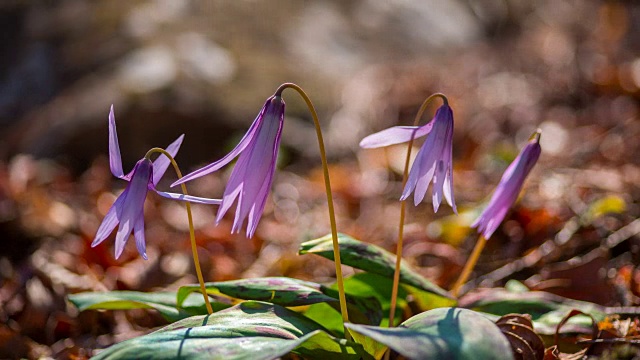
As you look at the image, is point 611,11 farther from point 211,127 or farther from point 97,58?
point 97,58

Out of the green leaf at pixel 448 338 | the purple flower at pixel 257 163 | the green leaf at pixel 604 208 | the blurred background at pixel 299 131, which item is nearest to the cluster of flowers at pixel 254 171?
the purple flower at pixel 257 163

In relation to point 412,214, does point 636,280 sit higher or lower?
higher

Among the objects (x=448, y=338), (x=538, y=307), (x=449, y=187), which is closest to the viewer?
(x=448, y=338)

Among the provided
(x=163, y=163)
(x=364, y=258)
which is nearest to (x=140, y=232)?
(x=163, y=163)

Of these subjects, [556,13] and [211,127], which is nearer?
[211,127]

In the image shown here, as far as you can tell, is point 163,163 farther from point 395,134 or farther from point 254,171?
point 395,134

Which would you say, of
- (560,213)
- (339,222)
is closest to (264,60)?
(339,222)

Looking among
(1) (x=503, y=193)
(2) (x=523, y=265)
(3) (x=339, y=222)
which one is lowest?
(3) (x=339, y=222)
